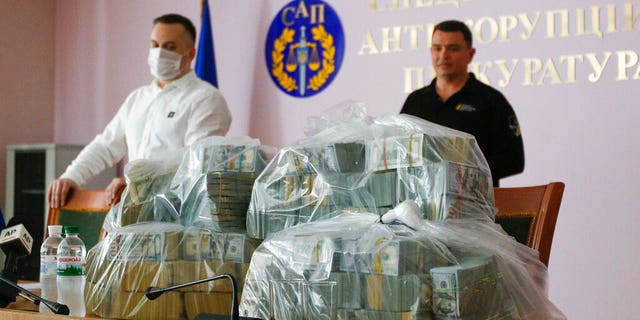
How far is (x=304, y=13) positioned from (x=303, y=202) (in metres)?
3.51

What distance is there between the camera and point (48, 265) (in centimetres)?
182

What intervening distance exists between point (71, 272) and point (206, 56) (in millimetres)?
3538

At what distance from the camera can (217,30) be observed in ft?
17.5

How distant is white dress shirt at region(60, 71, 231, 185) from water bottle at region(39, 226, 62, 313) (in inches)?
52.0

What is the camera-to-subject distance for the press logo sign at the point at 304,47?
16.1ft

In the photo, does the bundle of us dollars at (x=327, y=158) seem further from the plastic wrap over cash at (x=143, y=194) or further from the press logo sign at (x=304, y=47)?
the press logo sign at (x=304, y=47)

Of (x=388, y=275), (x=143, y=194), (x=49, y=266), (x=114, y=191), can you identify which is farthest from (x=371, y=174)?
(x=114, y=191)

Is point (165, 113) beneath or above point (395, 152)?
above

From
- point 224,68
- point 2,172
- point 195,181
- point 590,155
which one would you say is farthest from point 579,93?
point 2,172

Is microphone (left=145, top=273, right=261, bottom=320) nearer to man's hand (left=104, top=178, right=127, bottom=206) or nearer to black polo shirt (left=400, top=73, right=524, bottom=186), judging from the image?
man's hand (left=104, top=178, right=127, bottom=206)

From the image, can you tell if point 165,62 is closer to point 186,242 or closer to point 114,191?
point 114,191

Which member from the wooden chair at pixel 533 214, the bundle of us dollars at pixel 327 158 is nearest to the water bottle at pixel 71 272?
the bundle of us dollars at pixel 327 158

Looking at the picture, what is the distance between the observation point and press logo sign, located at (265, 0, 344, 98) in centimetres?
490

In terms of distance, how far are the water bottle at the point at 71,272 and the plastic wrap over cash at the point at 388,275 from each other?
403 millimetres
